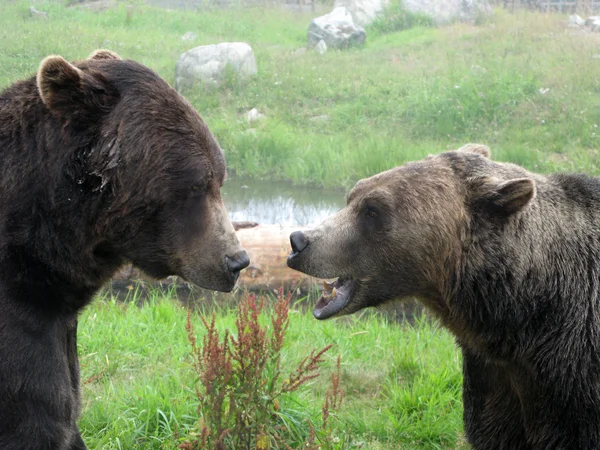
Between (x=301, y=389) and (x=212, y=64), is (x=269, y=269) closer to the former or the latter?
(x=301, y=389)

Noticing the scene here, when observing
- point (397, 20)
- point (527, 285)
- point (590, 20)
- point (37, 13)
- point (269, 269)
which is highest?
point (527, 285)

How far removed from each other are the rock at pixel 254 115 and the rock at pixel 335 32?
4.30m

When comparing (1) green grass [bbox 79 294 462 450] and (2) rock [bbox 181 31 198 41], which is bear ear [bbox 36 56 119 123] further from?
(2) rock [bbox 181 31 198 41]

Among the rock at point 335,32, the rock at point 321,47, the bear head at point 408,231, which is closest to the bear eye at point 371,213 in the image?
the bear head at point 408,231

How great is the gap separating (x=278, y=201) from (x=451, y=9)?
846 cm

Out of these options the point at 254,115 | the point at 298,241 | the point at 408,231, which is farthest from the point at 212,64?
the point at 408,231

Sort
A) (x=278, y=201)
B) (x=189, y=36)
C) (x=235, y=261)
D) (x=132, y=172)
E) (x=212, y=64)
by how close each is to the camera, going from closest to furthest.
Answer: (x=132, y=172) → (x=235, y=261) → (x=278, y=201) → (x=212, y=64) → (x=189, y=36)

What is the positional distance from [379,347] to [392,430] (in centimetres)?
100

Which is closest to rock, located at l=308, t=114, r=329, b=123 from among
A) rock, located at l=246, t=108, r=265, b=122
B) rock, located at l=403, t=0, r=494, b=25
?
rock, located at l=246, t=108, r=265, b=122

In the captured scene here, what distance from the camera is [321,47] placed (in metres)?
16.5

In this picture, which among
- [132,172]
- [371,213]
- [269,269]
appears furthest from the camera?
[269,269]

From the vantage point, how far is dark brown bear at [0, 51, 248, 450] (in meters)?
3.15

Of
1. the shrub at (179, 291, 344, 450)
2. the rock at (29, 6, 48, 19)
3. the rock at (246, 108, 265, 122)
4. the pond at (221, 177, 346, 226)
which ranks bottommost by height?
the pond at (221, 177, 346, 226)

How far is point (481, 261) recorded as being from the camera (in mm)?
3719
